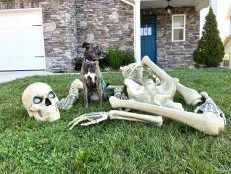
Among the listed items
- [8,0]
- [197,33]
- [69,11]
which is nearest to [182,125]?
[69,11]

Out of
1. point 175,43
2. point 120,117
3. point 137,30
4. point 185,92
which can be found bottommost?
point 120,117

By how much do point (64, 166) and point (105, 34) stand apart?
27.9 feet

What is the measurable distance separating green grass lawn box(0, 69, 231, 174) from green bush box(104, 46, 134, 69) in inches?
265

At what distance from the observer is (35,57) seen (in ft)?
31.0

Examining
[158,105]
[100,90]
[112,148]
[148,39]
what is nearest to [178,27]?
[148,39]

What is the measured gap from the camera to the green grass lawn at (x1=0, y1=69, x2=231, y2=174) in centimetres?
193

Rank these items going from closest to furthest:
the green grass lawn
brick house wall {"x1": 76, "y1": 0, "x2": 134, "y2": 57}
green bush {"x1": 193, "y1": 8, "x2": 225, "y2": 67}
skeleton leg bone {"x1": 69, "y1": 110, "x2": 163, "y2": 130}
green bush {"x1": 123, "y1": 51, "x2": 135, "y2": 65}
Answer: the green grass lawn → skeleton leg bone {"x1": 69, "y1": 110, "x2": 163, "y2": 130} → green bush {"x1": 193, "y1": 8, "x2": 225, "y2": 67} → green bush {"x1": 123, "y1": 51, "x2": 135, "y2": 65} → brick house wall {"x1": 76, "y1": 0, "x2": 134, "y2": 57}

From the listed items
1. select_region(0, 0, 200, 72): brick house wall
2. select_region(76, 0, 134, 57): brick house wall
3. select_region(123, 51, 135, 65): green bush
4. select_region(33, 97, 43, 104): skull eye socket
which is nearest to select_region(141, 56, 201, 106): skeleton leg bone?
select_region(33, 97, 43, 104): skull eye socket

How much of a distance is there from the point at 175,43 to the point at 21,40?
19.6 feet

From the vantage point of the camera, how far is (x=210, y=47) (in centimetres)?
899

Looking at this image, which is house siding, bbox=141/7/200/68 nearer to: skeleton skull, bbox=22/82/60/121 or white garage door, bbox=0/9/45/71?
white garage door, bbox=0/9/45/71

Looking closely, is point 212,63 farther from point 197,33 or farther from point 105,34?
point 105,34

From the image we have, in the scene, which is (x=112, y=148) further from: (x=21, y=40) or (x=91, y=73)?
(x=21, y=40)

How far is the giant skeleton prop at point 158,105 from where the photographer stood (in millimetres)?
2258
